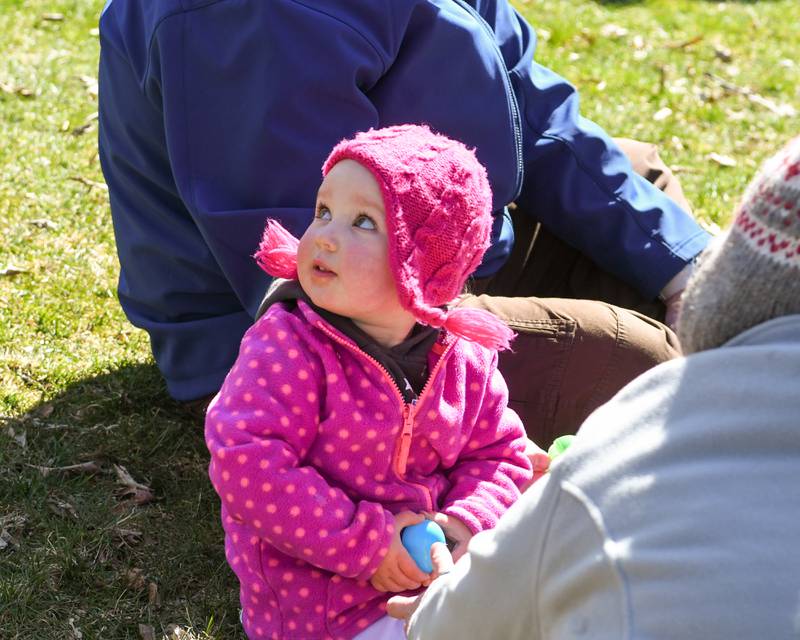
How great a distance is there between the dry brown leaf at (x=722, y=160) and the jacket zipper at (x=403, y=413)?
357cm

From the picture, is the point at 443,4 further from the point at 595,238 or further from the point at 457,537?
the point at 457,537

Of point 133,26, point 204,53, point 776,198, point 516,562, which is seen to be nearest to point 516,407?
point 204,53

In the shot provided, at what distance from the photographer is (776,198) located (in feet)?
4.18

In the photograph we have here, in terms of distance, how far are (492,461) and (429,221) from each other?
59 cm

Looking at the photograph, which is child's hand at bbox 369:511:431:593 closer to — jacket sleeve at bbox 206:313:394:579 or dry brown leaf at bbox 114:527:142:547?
jacket sleeve at bbox 206:313:394:579

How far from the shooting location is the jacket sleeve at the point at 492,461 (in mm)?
2416

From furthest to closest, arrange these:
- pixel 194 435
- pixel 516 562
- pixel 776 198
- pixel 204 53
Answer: pixel 194 435
pixel 204 53
pixel 516 562
pixel 776 198

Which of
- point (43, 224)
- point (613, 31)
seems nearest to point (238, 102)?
point (43, 224)

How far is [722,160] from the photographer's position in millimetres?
5562

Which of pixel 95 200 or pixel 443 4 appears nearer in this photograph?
pixel 443 4

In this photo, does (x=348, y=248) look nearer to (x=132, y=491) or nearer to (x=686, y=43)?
(x=132, y=491)

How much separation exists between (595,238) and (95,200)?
221 centimetres

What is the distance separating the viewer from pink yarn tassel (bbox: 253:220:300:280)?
7.73 feet

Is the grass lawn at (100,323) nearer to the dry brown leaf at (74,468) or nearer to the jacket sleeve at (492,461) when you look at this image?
the dry brown leaf at (74,468)
